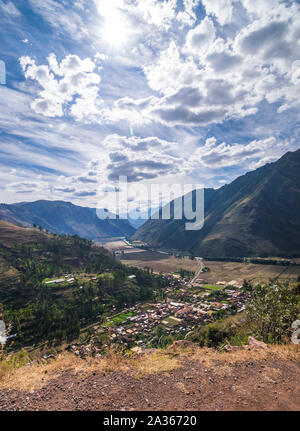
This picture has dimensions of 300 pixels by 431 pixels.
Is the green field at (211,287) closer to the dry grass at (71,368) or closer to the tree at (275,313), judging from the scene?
the tree at (275,313)

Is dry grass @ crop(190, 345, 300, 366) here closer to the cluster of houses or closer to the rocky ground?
the rocky ground

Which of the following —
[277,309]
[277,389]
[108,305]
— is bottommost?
[108,305]

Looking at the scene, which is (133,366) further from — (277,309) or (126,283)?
(126,283)

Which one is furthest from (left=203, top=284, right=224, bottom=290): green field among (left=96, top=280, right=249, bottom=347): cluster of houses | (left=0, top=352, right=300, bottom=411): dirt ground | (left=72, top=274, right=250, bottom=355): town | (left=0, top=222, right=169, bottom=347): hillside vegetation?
(left=0, top=352, right=300, bottom=411): dirt ground

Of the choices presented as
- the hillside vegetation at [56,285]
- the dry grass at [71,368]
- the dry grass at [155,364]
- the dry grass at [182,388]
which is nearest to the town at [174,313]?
the hillside vegetation at [56,285]

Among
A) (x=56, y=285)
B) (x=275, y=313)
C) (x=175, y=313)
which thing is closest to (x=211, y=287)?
(x=175, y=313)
